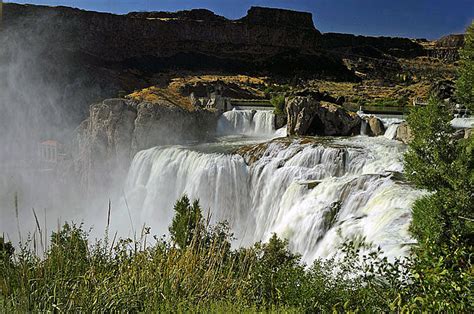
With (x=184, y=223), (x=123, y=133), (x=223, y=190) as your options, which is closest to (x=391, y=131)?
(x=223, y=190)

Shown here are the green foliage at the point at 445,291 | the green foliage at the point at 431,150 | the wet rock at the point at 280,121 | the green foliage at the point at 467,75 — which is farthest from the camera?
the wet rock at the point at 280,121

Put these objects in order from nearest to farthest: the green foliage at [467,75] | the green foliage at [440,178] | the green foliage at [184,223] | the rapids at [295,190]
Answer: the green foliage at [440,178], the green foliage at [184,223], the rapids at [295,190], the green foliage at [467,75]

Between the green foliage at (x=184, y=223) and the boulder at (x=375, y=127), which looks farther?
the boulder at (x=375, y=127)

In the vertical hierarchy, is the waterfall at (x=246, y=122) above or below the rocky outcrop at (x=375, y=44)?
below

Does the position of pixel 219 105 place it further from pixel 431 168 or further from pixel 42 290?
pixel 42 290

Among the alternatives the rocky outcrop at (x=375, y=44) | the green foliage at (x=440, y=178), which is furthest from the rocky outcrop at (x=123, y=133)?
the rocky outcrop at (x=375, y=44)

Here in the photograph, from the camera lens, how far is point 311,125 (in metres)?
25.3

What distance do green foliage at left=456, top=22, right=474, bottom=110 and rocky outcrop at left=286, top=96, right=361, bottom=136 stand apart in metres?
9.12

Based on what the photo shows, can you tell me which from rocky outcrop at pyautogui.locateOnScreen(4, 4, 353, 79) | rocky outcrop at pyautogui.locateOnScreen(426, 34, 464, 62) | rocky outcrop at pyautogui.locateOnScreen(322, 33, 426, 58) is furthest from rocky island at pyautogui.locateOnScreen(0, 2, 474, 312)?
rocky outcrop at pyautogui.locateOnScreen(322, 33, 426, 58)

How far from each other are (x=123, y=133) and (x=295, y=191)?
14.7 m

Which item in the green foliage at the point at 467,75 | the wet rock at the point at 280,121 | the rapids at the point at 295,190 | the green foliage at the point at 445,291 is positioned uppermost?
the green foliage at the point at 467,75

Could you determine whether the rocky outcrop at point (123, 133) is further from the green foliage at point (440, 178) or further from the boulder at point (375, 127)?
the green foliage at point (440, 178)

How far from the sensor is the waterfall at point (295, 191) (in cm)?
1251

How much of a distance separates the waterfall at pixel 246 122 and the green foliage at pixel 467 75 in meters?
15.3
